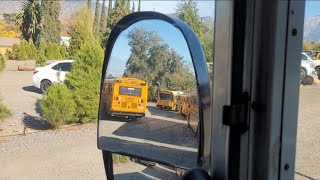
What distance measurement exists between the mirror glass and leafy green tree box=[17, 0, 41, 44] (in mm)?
650

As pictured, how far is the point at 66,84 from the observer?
2.32 meters

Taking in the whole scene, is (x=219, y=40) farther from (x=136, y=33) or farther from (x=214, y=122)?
(x=136, y=33)

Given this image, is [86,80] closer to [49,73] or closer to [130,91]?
[49,73]

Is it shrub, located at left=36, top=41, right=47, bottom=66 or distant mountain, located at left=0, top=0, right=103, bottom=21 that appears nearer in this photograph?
distant mountain, located at left=0, top=0, right=103, bottom=21

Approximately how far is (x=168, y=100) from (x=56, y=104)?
132 cm

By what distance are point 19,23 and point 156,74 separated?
90 cm

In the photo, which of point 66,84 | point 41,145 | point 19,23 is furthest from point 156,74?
point 66,84

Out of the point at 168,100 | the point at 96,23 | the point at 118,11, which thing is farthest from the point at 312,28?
the point at 96,23

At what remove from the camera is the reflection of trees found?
1022 millimetres

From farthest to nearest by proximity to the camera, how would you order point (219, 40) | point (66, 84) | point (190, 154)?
point (66, 84), point (190, 154), point (219, 40)

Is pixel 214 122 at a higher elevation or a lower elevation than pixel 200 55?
lower

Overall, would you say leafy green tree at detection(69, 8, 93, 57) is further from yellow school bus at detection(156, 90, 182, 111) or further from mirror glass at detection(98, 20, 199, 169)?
yellow school bus at detection(156, 90, 182, 111)

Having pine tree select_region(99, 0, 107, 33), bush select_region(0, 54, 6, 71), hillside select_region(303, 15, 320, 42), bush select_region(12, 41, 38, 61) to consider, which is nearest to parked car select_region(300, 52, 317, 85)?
hillside select_region(303, 15, 320, 42)

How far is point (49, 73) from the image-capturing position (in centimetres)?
201
